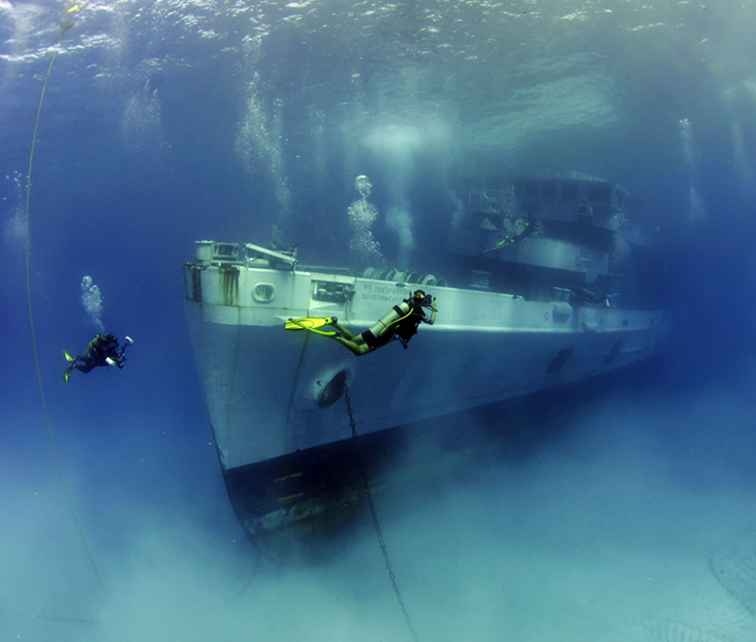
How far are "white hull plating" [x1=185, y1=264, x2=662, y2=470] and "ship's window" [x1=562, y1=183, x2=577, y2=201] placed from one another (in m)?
6.14

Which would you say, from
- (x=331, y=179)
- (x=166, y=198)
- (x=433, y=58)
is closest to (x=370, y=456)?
(x=433, y=58)

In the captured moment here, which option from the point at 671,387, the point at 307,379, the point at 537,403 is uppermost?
the point at 307,379

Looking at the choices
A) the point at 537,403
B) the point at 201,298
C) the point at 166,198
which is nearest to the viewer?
the point at 201,298

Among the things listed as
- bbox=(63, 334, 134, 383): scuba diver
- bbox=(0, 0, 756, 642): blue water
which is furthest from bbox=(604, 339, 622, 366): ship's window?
bbox=(63, 334, 134, 383): scuba diver

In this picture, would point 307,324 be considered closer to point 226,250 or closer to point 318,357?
point 318,357

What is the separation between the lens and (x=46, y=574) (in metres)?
17.5

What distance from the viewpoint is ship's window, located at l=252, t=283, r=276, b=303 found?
7293 mm

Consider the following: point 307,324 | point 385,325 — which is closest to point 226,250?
point 307,324

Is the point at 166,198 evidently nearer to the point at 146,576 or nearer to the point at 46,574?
the point at 46,574

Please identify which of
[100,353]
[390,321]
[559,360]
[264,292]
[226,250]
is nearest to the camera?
[390,321]

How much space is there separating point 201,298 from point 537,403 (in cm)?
1035

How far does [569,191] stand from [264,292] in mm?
12340

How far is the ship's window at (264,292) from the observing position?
7.29 m

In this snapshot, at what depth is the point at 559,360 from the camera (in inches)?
541
